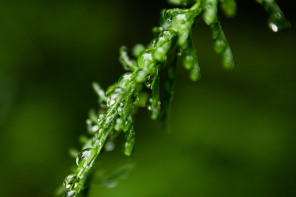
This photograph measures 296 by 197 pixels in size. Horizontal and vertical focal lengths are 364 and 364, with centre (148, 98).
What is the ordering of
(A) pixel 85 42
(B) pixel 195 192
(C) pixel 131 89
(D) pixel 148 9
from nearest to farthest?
(C) pixel 131 89 < (B) pixel 195 192 < (A) pixel 85 42 < (D) pixel 148 9

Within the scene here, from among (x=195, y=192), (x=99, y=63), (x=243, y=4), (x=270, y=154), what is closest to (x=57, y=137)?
(x=99, y=63)

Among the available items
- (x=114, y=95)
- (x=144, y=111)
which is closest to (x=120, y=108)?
(x=114, y=95)

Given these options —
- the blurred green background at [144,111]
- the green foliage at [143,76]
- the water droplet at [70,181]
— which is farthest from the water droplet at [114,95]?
the blurred green background at [144,111]

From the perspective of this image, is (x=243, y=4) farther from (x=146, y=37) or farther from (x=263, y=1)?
(x=263, y=1)

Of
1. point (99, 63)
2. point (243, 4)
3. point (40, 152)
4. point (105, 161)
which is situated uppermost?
point (99, 63)

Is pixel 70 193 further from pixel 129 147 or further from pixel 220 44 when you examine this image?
pixel 220 44

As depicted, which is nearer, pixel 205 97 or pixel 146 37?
pixel 205 97

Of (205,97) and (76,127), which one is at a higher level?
(76,127)

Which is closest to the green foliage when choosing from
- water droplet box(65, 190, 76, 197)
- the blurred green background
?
water droplet box(65, 190, 76, 197)
